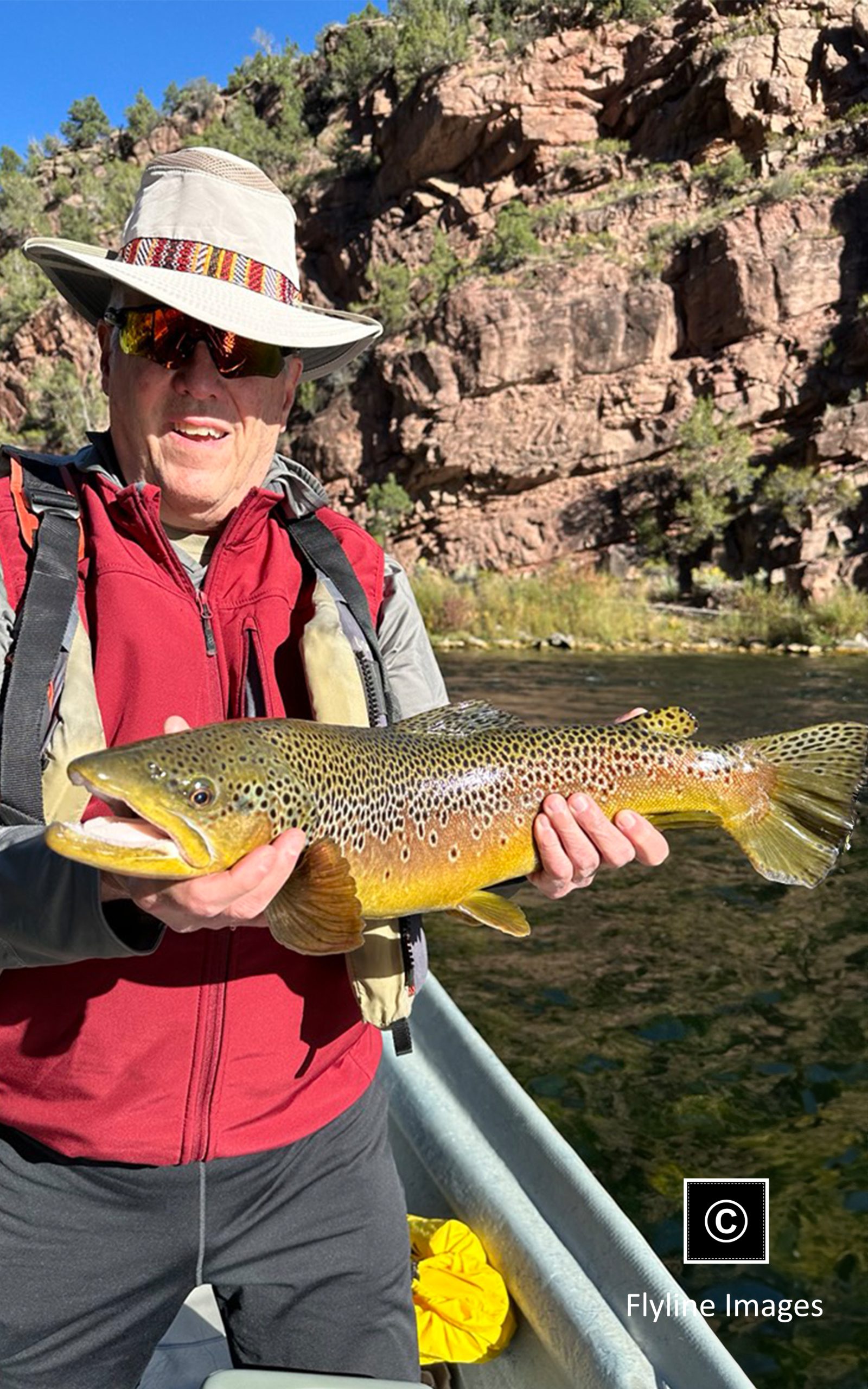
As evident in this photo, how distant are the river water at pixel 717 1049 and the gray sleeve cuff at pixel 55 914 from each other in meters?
3.32

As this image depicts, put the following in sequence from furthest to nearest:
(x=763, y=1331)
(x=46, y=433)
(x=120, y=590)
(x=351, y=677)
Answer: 1. (x=46, y=433)
2. (x=763, y=1331)
3. (x=351, y=677)
4. (x=120, y=590)

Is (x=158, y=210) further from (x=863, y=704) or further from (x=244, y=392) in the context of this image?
(x=863, y=704)

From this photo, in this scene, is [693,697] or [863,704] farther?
[693,697]

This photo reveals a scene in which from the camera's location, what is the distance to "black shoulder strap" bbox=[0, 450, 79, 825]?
185cm

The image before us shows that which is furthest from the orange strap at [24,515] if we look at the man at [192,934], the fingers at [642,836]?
the fingers at [642,836]

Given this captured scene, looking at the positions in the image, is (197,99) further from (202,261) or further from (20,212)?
(202,261)

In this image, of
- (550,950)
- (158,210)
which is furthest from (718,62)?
(158,210)

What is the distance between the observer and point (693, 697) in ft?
60.1

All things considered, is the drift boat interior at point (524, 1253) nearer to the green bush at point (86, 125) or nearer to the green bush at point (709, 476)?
the green bush at point (709, 476)

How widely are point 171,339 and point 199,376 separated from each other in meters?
0.11

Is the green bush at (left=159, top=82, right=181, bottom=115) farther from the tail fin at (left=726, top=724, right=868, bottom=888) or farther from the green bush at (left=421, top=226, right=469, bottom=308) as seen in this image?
the tail fin at (left=726, top=724, right=868, bottom=888)

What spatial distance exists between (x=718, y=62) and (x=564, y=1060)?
47.0 meters

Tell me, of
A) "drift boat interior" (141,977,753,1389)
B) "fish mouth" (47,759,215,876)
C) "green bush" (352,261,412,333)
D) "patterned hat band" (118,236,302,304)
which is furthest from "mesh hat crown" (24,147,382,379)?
"green bush" (352,261,412,333)

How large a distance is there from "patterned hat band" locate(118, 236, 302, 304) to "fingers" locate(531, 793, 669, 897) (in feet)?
4.39
